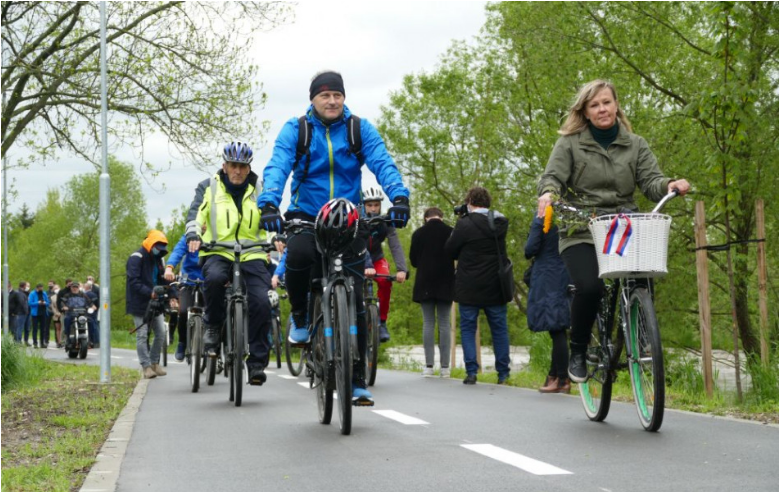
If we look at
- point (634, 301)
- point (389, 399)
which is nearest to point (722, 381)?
point (389, 399)

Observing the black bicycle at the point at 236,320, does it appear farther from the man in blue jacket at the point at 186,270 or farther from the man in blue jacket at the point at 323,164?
the man in blue jacket at the point at 186,270

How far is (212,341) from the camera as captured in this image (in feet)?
31.3

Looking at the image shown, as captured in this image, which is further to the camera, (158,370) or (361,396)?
(158,370)

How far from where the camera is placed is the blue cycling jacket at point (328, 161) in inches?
268

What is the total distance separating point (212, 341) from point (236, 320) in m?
0.88

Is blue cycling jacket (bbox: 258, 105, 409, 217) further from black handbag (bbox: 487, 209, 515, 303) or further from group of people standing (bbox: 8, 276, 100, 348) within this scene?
group of people standing (bbox: 8, 276, 100, 348)

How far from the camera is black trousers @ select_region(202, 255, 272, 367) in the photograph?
8.66 meters

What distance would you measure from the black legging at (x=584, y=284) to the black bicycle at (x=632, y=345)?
0.41 feet

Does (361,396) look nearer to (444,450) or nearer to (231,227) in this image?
(444,450)

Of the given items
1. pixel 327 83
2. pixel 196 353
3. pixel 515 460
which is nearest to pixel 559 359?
pixel 196 353

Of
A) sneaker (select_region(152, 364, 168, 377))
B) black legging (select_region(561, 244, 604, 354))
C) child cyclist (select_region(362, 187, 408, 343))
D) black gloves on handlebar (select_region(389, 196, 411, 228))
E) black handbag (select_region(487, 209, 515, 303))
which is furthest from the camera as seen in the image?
sneaker (select_region(152, 364, 168, 377))

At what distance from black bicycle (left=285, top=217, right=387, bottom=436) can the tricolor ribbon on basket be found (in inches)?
53.0

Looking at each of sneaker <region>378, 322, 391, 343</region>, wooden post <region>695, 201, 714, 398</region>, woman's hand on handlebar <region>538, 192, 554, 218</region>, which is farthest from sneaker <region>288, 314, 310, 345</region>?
sneaker <region>378, 322, 391, 343</region>

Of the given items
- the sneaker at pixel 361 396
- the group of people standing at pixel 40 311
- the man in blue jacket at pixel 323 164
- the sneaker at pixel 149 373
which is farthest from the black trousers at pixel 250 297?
the group of people standing at pixel 40 311
